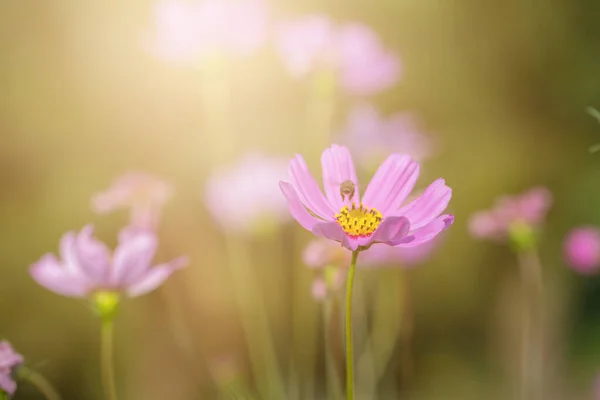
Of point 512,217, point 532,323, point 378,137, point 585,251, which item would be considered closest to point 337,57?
point 378,137

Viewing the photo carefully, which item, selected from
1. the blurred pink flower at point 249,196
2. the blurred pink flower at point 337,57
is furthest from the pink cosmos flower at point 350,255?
the blurred pink flower at point 337,57

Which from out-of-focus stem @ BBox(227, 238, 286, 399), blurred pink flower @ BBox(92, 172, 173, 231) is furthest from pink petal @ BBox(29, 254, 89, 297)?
out-of-focus stem @ BBox(227, 238, 286, 399)

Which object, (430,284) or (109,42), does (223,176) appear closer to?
(109,42)

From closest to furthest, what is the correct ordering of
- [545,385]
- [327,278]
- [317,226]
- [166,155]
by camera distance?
[317,226] < [327,278] < [166,155] < [545,385]

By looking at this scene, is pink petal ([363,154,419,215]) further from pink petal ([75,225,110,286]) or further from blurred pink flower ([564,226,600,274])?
blurred pink flower ([564,226,600,274])

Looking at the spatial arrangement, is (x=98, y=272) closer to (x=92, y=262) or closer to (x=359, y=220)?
(x=92, y=262)

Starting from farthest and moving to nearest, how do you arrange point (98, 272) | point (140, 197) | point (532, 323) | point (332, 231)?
point (532, 323), point (140, 197), point (98, 272), point (332, 231)

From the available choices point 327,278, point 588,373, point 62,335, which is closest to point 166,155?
point 62,335
